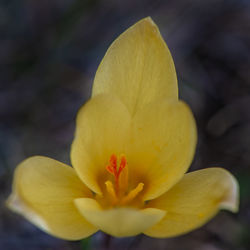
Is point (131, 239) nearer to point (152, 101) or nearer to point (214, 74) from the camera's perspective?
point (152, 101)

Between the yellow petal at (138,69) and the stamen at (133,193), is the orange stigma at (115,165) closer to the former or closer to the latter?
the stamen at (133,193)

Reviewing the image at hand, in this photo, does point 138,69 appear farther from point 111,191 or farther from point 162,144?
point 111,191

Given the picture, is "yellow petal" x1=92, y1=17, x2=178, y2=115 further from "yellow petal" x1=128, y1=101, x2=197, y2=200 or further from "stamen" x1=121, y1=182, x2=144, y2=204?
"stamen" x1=121, y1=182, x2=144, y2=204

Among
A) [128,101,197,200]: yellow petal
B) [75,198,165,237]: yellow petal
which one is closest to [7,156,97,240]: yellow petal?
[75,198,165,237]: yellow petal

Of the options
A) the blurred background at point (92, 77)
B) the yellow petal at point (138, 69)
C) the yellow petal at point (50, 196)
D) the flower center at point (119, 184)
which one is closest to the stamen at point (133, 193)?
the flower center at point (119, 184)

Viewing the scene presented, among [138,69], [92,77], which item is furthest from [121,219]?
[92,77]

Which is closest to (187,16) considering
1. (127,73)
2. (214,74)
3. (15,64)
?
(214,74)
